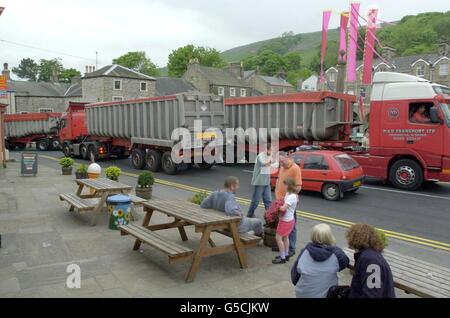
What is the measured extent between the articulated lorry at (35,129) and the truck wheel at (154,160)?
1609cm

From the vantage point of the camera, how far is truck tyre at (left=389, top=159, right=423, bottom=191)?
497 inches

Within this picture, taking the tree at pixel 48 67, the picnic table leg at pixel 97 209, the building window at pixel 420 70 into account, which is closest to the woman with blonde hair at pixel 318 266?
the picnic table leg at pixel 97 209

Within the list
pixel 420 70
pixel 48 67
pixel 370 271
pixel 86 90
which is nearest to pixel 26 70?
pixel 48 67

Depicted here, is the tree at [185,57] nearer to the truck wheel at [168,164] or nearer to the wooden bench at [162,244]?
the truck wheel at [168,164]

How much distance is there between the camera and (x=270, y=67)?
11681cm

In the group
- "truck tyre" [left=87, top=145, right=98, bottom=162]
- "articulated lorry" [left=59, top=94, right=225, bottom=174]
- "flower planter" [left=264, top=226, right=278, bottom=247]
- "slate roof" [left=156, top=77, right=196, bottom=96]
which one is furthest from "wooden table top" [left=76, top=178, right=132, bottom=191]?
"slate roof" [left=156, top=77, right=196, bottom=96]

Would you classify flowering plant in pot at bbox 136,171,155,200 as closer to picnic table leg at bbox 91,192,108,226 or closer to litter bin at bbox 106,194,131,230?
picnic table leg at bbox 91,192,108,226

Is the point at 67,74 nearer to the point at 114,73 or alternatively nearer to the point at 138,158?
Result: the point at 114,73

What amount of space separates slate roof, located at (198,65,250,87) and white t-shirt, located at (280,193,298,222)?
174ft

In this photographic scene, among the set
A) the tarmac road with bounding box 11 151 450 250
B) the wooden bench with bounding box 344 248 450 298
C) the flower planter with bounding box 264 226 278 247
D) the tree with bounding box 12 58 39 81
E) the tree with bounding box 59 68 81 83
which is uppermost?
the tree with bounding box 12 58 39 81

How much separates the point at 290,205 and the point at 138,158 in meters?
13.3

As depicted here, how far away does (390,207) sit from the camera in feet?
34.4
